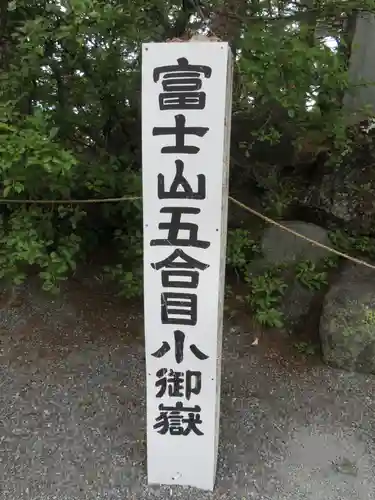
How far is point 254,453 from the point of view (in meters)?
2.66

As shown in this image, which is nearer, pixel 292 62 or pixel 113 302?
pixel 292 62

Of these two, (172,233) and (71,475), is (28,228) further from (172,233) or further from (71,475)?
(71,475)

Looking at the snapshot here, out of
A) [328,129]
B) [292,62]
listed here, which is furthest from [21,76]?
[328,129]

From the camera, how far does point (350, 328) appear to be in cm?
323

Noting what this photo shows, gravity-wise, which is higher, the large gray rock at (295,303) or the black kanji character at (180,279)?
the black kanji character at (180,279)

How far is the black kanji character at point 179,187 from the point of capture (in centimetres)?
201

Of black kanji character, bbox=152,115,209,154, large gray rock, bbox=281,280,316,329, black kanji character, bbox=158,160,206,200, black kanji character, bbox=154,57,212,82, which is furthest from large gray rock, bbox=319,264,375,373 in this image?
black kanji character, bbox=154,57,212,82

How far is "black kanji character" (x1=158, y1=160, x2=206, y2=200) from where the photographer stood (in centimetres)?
201

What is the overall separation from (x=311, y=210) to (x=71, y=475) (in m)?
2.59

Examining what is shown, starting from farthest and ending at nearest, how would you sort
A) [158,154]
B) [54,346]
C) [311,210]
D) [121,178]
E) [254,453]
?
[311,210] < [54,346] < [121,178] < [254,453] < [158,154]

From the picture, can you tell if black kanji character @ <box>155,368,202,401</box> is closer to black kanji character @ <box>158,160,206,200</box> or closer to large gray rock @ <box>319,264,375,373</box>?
black kanji character @ <box>158,160,206,200</box>

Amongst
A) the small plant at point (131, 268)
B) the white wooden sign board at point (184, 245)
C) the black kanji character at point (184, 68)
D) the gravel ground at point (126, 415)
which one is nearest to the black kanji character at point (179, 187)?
the white wooden sign board at point (184, 245)

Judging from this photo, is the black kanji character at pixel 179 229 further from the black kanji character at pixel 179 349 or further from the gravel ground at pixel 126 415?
the gravel ground at pixel 126 415

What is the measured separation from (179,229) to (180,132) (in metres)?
0.38
